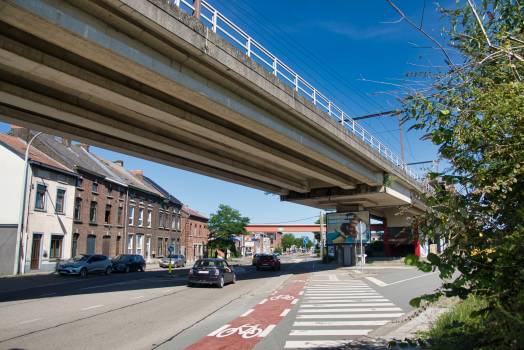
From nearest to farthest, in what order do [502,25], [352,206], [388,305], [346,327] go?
[502,25] → [346,327] → [388,305] → [352,206]

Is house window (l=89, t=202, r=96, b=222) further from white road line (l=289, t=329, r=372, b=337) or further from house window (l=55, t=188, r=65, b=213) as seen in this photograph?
white road line (l=289, t=329, r=372, b=337)

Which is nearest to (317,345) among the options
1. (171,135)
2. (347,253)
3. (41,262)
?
(171,135)

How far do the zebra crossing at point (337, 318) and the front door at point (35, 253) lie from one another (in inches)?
855

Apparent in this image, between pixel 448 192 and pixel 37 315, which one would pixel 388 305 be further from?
pixel 37 315

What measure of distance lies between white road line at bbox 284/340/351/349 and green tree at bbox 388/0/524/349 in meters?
2.80

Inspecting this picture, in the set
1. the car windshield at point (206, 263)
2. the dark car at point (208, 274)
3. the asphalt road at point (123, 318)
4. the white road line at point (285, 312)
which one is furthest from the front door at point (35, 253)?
the white road line at point (285, 312)

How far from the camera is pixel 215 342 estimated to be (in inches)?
263

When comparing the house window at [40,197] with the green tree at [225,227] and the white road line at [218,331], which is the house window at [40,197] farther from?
the green tree at [225,227]

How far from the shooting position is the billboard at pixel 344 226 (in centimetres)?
3131

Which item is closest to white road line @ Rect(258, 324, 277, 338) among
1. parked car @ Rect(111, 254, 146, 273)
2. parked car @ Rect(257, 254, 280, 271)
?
parked car @ Rect(111, 254, 146, 273)

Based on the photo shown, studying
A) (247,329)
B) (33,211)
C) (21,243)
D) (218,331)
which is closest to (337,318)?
(247,329)

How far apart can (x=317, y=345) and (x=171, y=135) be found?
11844 mm

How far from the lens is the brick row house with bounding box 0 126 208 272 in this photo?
30406 mm

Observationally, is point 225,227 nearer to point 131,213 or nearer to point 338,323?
point 131,213
